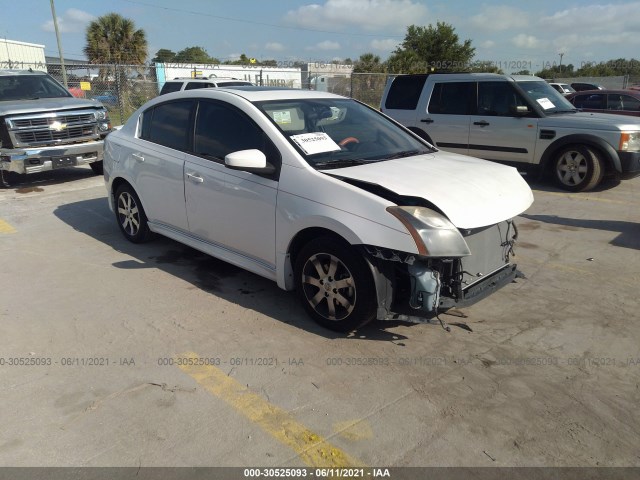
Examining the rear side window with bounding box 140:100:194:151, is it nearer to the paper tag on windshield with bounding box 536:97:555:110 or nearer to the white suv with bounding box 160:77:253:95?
the paper tag on windshield with bounding box 536:97:555:110

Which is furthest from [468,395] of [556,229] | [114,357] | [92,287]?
[556,229]

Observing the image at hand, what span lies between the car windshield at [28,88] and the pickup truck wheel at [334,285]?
8.53 m

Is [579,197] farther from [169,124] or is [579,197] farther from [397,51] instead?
[397,51]

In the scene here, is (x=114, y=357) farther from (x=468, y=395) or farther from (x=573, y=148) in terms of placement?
(x=573, y=148)

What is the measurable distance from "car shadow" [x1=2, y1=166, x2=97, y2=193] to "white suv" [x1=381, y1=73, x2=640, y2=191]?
640cm

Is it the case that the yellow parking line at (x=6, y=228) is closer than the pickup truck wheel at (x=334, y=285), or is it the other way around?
the pickup truck wheel at (x=334, y=285)

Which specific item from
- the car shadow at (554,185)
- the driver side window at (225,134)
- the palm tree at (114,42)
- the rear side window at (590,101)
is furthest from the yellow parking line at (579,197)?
the palm tree at (114,42)

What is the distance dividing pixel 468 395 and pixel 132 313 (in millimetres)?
2733

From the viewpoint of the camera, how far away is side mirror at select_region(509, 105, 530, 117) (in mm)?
8859

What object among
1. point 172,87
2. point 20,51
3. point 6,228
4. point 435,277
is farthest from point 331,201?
point 20,51

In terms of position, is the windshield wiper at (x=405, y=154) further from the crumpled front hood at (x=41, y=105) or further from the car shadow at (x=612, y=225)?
the crumpled front hood at (x=41, y=105)

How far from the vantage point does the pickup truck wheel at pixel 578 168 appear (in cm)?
841

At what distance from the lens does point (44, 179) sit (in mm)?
10203

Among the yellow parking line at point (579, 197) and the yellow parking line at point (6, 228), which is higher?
the yellow parking line at point (579, 197)
